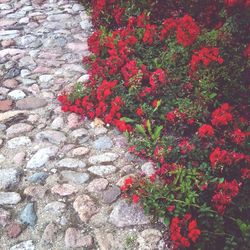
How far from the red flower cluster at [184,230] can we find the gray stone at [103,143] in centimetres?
129

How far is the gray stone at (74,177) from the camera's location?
3973 mm

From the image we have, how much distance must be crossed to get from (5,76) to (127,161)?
2.41m

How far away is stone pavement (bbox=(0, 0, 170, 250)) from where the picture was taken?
347 cm

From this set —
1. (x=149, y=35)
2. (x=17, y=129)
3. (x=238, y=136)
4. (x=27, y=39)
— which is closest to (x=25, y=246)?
(x=17, y=129)

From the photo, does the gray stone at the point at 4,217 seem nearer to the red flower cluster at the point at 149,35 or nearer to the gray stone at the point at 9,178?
the gray stone at the point at 9,178

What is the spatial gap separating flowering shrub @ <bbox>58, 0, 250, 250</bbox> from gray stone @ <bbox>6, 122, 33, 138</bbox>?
49 centimetres

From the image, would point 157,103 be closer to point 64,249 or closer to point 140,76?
point 140,76

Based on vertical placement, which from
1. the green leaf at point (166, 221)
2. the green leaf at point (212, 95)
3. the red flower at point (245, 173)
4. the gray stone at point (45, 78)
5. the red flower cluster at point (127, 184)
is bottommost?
the gray stone at point (45, 78)

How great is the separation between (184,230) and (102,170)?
1.09 metres

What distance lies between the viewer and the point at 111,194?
3824mm

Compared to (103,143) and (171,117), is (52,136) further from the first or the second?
(171,117)

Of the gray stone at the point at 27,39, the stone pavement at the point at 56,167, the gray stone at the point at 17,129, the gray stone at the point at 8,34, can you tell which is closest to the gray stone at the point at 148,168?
the stone pavement at the point at 56,167

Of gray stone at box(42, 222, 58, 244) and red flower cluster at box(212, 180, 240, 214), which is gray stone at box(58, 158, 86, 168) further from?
red flower cluster at box(212, 180, 240, 214)

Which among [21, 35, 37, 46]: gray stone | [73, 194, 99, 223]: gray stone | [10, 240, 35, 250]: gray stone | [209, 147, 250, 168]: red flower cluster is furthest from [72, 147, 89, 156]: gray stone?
[21, 35, 37, 46]: gray stone
